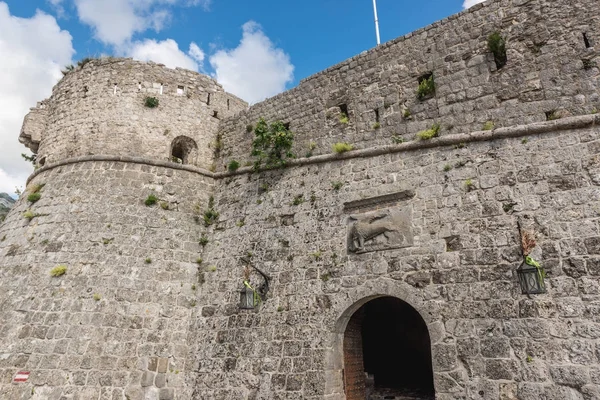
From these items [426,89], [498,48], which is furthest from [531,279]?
[498,48]

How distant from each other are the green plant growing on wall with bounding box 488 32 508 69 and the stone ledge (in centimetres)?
137

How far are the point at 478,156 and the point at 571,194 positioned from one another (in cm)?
144

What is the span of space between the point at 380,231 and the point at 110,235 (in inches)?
212

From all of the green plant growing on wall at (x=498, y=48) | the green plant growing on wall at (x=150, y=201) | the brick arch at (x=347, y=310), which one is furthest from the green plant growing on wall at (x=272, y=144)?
the green plant growing on wall at (x=498, y=48)

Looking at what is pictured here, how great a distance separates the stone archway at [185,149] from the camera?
1052 centimetres

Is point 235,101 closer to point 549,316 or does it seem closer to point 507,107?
point 507,107

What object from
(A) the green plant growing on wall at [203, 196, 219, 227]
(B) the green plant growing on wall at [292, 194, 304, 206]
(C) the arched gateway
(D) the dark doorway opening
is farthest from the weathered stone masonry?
(D) the dark doorway opening

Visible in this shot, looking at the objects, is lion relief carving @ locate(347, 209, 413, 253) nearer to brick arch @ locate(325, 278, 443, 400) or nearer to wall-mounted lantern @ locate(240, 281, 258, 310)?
brick arch @ locate(325, 278, 443, 400)

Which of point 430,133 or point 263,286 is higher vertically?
point 430,133

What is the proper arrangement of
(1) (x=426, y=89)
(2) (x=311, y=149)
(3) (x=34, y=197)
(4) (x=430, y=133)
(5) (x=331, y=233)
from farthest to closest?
(3) (x=34, y=197)
(2) (x=311, y=149)
(1) (x=426, y=89)
(5) (x=331, y=233)
(4) (x=430, y=133)

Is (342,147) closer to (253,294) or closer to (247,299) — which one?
(253,294)

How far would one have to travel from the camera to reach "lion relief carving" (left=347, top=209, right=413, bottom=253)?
7.05 meters

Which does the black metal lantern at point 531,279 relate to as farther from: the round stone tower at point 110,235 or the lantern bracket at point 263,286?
the round stone tower at point 110,235

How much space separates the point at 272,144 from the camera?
384 inches
